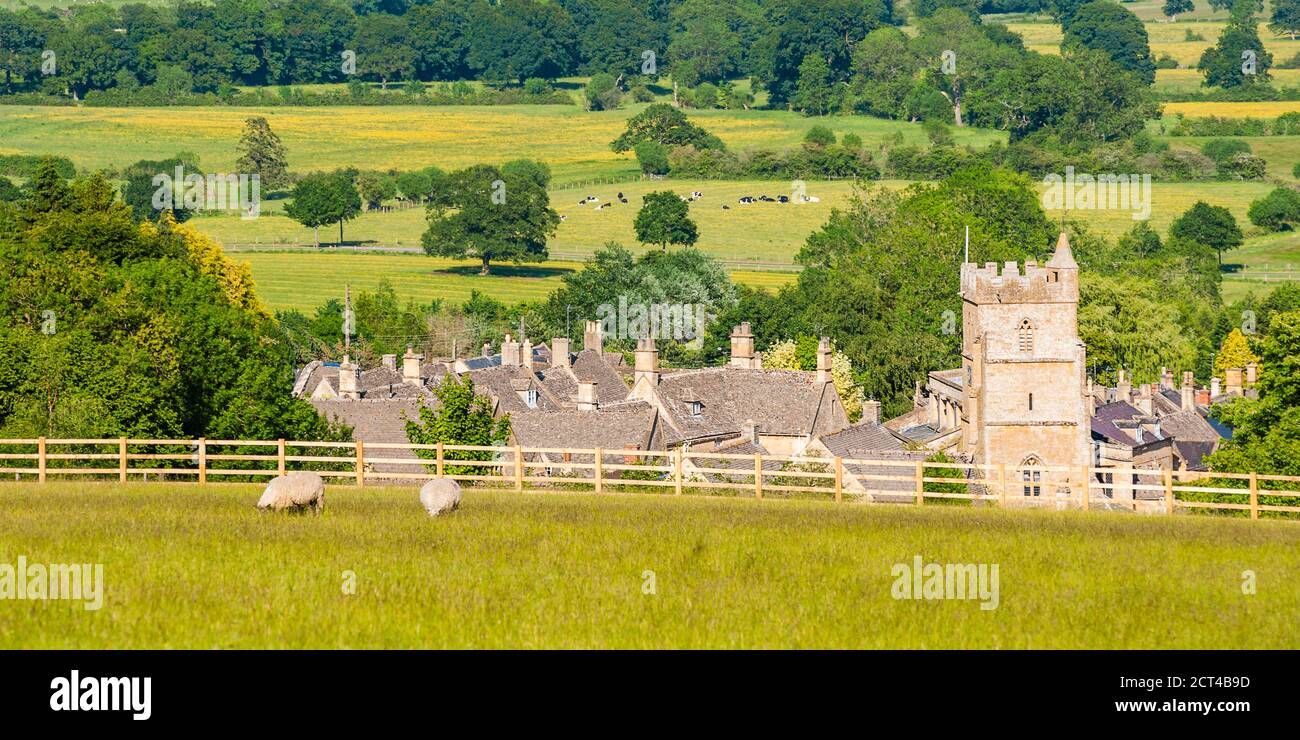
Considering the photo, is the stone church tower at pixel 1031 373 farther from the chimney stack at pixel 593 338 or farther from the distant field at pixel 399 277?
the distant field at pixel 399 277

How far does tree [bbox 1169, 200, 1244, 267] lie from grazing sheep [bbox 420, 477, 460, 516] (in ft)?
491

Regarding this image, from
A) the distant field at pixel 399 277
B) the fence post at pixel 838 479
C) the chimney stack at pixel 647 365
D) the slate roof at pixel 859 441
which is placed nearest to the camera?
the fence post at pixel 838 479

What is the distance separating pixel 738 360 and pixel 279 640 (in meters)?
68.8

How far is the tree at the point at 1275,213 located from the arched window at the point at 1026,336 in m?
124

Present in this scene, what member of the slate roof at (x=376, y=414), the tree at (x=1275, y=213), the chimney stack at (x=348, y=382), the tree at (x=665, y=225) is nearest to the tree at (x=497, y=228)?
the tree at (x=665, y=225)

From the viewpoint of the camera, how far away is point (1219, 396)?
124125mm

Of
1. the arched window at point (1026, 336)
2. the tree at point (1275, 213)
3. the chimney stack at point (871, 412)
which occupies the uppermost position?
the tree at point (1275, 213)

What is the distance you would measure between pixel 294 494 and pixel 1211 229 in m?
155

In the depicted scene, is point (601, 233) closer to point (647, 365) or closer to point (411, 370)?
point (411, 370)

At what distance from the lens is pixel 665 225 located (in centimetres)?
18700

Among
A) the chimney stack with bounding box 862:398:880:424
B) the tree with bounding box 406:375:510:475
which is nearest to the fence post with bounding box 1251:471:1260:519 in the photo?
the tree with bounding box 406:375:510:475

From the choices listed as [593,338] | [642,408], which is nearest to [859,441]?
[642,408]

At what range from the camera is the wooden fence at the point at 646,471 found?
1804 inches

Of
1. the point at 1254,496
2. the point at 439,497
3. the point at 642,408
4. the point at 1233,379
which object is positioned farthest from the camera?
the point at 1233,379
